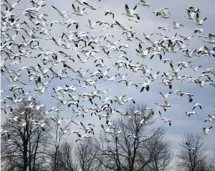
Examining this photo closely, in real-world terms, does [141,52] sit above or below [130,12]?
below

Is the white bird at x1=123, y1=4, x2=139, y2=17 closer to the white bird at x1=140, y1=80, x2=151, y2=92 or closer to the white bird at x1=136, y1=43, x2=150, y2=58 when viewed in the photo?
the white bird at x1=136, y1=43, x2=150, y2=58

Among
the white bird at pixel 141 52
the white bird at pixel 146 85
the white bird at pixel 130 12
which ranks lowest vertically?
the white bird at pixel 146 85

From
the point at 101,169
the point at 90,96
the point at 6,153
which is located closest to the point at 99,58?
the point at 90,96

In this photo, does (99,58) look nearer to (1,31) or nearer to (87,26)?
→ (87,26)

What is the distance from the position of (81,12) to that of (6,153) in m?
24.1

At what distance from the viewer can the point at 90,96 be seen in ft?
77.0

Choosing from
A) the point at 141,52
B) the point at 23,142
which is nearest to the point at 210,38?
the point at 141,52

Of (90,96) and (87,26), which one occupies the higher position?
(87,26)

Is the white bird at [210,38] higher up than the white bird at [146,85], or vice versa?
the white bird at [210,38]

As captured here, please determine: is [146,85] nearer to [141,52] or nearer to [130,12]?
[141,52]

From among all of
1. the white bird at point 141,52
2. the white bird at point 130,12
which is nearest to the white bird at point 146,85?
the white bird at point 141,52

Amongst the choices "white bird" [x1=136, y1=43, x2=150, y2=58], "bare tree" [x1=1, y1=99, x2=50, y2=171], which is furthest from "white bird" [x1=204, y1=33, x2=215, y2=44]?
"bare tree" [x1=1, y1=99, x2=50, y2=171]

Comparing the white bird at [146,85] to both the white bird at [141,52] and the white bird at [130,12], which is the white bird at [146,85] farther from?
the white bird at [130,12]

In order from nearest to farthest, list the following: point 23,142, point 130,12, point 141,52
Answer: point 130,12 → point 141,52 → point 23,142
